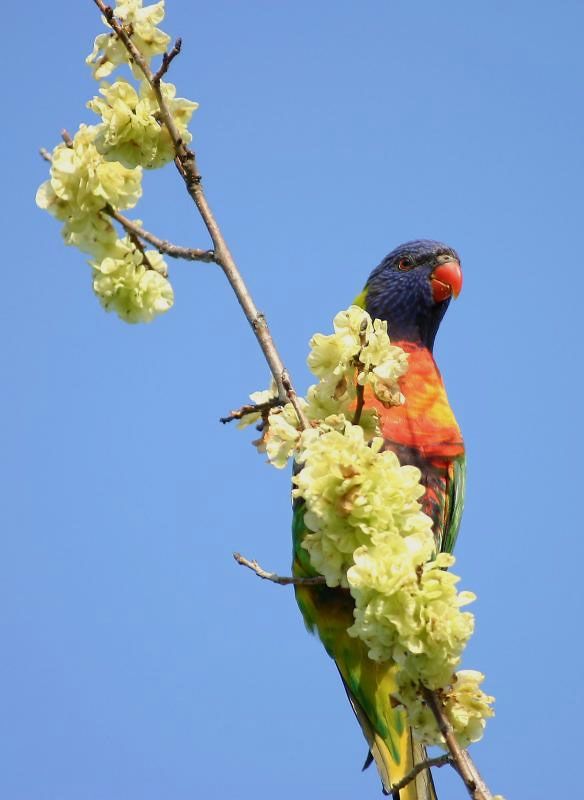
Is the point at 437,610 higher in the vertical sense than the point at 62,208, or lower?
lower

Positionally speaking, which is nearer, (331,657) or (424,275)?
(331,657)

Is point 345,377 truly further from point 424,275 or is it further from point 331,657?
point 424,275

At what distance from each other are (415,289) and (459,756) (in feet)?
11.9

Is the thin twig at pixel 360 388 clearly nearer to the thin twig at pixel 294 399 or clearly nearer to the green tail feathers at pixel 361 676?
the thin twig at pixel 294 399

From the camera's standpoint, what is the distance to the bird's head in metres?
4.93

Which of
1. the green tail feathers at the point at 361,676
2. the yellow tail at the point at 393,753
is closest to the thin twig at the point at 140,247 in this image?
the green tail feathers at the point at 361,676

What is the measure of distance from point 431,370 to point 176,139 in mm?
2632

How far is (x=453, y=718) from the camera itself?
179 centimetres

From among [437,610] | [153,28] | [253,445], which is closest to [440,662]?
[437,610]

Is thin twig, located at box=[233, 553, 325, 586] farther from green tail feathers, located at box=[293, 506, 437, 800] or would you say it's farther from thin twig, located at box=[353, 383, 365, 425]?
green tail feathers, located at box=[293, 506, 437, 800]

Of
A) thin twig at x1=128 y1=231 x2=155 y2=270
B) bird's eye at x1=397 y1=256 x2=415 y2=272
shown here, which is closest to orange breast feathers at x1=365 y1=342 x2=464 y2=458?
bird's eye at x1=397 y1=256 x2=415 y2=272

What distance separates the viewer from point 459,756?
1651mm

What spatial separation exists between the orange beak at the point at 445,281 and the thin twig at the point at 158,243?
299 cm

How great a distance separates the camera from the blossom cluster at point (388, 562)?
64.2 inches
